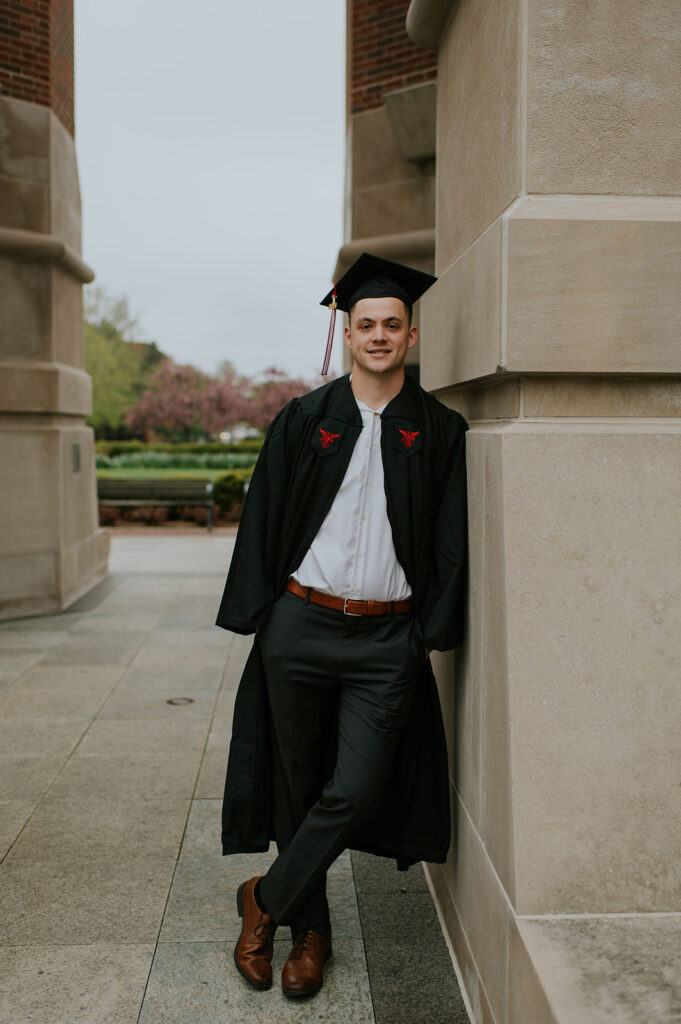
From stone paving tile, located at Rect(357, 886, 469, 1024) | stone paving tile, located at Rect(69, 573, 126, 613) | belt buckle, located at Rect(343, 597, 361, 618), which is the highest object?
belt buckle, located at Rect(343, 597, 361, 618)

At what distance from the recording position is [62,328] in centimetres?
972

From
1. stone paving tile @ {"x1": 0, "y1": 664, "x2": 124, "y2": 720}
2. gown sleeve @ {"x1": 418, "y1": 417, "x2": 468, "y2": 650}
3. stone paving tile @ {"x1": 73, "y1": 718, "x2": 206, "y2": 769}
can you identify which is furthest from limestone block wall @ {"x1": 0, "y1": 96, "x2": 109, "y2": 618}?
gown sleeve @ {"x1": 418, "y1": 417, "x2": 468, "y2": 650}

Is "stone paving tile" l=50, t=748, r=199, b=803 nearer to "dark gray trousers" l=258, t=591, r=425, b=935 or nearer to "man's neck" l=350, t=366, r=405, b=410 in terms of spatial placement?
"dark gray trousers" l=258, t=591, r=425, b=935

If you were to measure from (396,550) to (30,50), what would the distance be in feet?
27.5

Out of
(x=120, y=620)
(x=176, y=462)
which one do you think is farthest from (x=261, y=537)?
(x=176, y=462)

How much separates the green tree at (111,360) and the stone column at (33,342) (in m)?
47.4

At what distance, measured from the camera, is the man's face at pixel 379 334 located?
10.1 feet

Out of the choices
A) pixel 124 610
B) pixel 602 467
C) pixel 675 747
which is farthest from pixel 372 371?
pixel 124 610

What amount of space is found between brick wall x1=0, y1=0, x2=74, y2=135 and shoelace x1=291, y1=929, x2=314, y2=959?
858 cm

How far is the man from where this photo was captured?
304 cm

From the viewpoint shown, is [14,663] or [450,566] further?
[14,663]

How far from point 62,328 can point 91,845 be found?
676 centimetres

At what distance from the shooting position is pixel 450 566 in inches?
121

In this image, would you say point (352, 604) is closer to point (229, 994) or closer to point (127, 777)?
point (229, 994)
